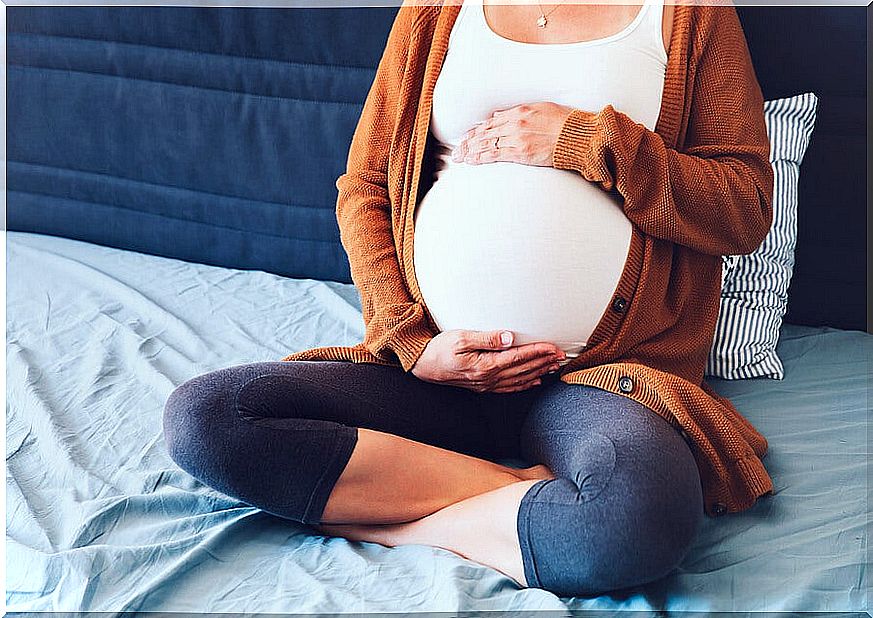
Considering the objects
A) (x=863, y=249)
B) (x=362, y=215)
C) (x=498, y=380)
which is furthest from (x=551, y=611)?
(x=863, y=249)

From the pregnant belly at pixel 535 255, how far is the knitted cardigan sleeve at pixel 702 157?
32 millimetres

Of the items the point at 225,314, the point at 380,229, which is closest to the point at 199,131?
the point at 225,314

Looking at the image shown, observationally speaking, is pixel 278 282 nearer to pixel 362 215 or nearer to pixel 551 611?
pixel 362 215

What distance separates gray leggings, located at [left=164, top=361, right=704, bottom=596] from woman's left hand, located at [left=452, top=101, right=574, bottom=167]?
0.88 ft

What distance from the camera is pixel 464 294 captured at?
113 centimetres

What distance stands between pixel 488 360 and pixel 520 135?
0.27 metres

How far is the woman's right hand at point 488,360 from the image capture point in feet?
3.62

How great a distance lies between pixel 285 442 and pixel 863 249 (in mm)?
1017

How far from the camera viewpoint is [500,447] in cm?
118

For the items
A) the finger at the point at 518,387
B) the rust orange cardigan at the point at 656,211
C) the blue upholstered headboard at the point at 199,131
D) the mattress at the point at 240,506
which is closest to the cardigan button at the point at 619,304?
the rust orange cardigan at the point at 656,211

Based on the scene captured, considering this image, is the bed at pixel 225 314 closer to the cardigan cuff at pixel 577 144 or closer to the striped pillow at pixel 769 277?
the striped pillow at pixel 769 277

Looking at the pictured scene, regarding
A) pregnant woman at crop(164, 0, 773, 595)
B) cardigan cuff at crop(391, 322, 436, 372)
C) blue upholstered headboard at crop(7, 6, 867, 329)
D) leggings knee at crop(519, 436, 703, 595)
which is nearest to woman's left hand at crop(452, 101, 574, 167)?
pregnant woman at crop(164, 0, 773, 595)

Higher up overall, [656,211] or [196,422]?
[656,211]

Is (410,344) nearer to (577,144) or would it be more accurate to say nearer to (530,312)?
(530,312)
